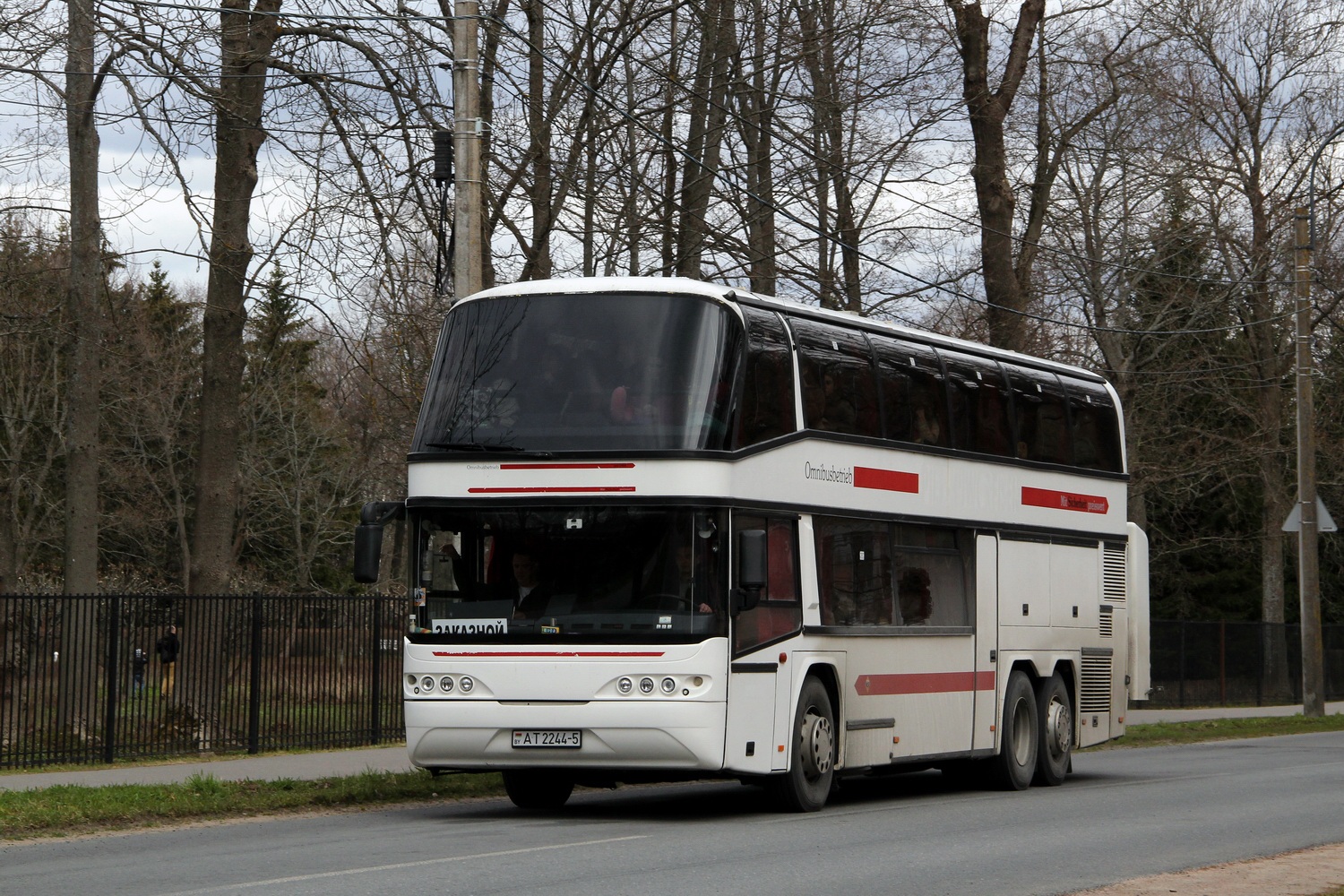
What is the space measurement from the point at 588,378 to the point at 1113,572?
9.07 m

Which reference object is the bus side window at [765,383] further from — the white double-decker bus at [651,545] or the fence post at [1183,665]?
the fence post at [1183,665]

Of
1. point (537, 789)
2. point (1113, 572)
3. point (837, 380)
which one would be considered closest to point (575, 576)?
point (537, 789)

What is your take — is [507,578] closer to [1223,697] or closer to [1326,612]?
[1223,697]

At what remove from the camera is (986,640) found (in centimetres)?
1811

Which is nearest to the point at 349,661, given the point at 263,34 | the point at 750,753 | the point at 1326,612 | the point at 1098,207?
the point at 263,34

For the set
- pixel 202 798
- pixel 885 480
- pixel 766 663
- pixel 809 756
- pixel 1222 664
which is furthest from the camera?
pixel 1222 664

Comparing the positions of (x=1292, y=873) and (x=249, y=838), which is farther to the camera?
(x=249, y=838)

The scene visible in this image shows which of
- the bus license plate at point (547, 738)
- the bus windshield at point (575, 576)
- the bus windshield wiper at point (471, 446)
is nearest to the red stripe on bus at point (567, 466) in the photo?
the bus windshield wiper at point (471, 446)

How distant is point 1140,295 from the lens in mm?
38281

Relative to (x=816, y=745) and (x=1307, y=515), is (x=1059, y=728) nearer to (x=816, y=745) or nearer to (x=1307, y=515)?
(x=816, y=745)

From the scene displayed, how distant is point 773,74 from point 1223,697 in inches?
871

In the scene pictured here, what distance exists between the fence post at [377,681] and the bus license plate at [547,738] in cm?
874

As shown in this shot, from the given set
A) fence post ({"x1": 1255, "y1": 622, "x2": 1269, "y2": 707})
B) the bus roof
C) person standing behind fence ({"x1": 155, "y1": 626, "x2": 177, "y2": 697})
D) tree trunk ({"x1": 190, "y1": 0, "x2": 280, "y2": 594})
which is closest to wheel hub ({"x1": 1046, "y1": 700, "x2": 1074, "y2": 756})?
the bus roof

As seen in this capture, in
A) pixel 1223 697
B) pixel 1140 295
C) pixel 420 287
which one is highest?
pixel 1140 295
